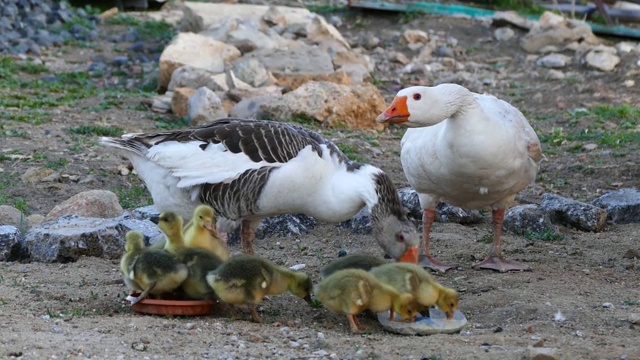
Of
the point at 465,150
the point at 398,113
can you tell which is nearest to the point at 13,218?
the point at 398,113

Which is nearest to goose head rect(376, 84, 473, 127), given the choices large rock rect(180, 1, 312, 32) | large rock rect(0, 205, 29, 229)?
large rock rect(0, 205, 29, 229)

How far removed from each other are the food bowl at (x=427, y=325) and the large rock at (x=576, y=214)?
3140 mm

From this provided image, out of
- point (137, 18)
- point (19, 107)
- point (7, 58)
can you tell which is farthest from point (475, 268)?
point (137, 18)

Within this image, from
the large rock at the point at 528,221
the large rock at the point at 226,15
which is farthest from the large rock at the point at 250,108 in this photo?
the large rock at the point at 226,15

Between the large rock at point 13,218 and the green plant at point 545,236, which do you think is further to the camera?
the green plant at point 545,236

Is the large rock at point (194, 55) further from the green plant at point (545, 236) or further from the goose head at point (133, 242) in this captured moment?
the goose head at point (133, 242)

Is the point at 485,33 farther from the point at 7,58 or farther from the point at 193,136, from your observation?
the point at 193,136

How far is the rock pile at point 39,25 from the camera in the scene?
15617 millimetres

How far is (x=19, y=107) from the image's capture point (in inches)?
476

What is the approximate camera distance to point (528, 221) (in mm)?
8812

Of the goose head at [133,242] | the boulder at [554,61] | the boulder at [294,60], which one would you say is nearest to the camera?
A: the goose head at [133,242]

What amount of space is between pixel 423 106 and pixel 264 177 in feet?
4.03

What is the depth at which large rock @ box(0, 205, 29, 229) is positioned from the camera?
7934 millimetres

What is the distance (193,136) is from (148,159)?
349 mm
